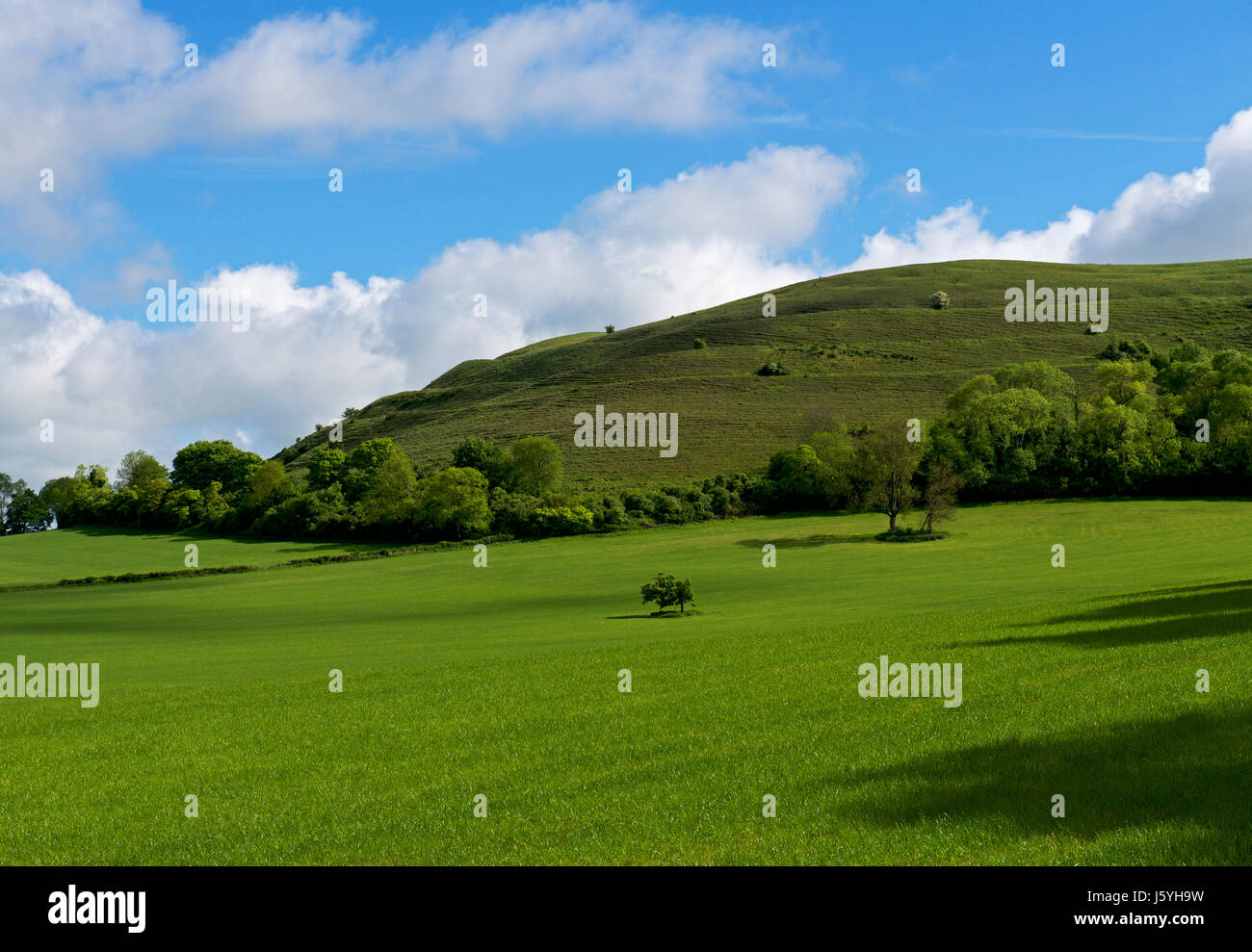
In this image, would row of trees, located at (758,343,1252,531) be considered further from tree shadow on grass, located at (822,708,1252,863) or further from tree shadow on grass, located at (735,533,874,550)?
tree shadow on grass, located at (822,708,1252,863)

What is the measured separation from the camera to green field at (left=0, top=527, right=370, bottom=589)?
271 ft

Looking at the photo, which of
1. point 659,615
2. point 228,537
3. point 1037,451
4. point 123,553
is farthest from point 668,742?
point 228,537

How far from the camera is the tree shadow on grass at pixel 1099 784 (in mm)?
10133

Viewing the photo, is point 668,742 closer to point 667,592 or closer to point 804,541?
point 667,592

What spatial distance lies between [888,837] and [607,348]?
600ft

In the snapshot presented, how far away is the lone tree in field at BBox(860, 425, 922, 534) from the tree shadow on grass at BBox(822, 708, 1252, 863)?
2791 inches

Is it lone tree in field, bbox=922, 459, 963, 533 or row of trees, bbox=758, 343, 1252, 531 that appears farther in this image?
row of trees, bbox=758, 343, 1252, 531

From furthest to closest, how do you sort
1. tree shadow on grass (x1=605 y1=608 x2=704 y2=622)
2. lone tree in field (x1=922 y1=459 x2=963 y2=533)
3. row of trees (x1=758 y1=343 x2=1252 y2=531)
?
1. row of trees (x1=758 y1=343 x2=1252 y2=531)
2. lone tree in field (x1=922 y1=459 x2=963 y2=533)
3. tree shadow on grass (x1=605 y1=608 x2=704 y2=622)

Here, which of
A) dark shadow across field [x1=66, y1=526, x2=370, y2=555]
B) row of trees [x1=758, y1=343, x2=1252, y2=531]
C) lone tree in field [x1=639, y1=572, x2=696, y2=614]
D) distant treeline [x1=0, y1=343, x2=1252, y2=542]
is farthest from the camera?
dark shadow across field [x1=66, y1=526, x2=370, y2=555]

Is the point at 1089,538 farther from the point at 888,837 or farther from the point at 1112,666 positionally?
the point at 888,837

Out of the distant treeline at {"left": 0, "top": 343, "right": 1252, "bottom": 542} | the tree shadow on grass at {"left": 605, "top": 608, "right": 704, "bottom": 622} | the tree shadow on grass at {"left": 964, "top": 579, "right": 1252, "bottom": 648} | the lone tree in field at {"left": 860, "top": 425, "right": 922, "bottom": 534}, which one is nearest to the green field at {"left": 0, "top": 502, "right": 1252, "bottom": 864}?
the tree shadow on grass at {"left": 964, "top": 579, "right": 1252, "bottom": 648}

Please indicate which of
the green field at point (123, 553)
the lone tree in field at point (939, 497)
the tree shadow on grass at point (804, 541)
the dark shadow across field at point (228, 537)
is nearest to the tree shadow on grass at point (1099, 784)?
the tree shadow on grass at point (804, 541)

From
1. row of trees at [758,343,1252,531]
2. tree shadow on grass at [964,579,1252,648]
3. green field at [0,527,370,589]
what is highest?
row of trees at [758,343,1252,531]
